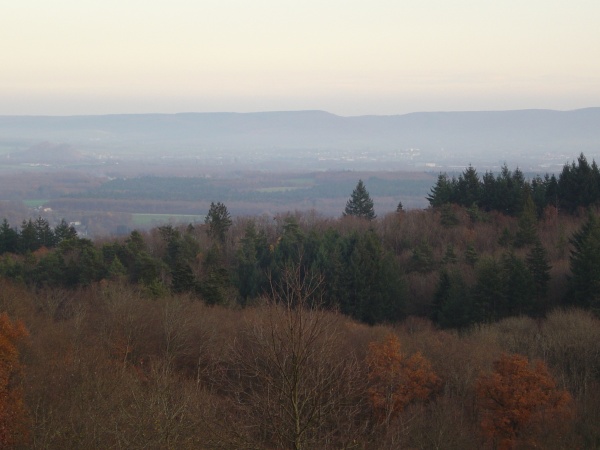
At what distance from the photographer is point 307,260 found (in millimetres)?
43375

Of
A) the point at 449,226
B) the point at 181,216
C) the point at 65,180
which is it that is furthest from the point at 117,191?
the point at 449,226

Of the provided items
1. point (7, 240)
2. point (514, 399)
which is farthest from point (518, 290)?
point (7, 240)

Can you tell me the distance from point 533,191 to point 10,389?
41.9m

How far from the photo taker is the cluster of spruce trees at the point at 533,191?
4819 cm

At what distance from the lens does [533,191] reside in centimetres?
5081

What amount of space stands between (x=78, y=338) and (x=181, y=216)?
79.4m

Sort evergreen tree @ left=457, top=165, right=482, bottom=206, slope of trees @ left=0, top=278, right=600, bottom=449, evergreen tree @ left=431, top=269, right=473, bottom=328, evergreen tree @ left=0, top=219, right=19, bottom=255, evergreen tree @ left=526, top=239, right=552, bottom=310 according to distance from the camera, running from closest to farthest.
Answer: slope of trees @ left=0, top=278, right=600, bottom=449 < evergreen tree @ left=431, top=269, right=473, bottom=328 < evergreen tree @ left=526, top=239, right=552, bottom=310 < evergreen tree @ left=0, top=219, right=19, bottom=255 < evergreen tree @ left=457, top=165, right=482, bottom=206

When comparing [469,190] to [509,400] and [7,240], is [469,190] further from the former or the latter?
[7,240]

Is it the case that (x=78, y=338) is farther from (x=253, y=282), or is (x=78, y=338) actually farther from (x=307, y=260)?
(x=307, y=260)

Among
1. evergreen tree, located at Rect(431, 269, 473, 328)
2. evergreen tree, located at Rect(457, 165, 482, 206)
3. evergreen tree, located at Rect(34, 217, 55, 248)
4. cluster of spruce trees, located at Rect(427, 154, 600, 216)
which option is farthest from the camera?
evergreen tree, located at Rect(34, 217, 55, 248)

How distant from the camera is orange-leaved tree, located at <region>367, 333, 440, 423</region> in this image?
22.4 m

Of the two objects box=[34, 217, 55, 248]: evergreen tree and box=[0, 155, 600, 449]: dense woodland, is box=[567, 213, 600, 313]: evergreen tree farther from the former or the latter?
box=[34, 217, 55, 248]: evergreen tree

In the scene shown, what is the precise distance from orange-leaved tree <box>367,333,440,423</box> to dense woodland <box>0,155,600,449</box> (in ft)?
0.24

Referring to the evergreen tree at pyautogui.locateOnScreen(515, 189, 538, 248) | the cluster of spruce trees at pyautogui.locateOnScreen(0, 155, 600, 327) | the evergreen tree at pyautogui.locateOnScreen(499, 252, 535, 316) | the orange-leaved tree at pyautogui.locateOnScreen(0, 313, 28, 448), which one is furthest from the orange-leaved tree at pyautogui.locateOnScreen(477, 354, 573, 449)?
the evergreen tree at pyautogui.locateOnScreen(515, 189, 538, 248)
